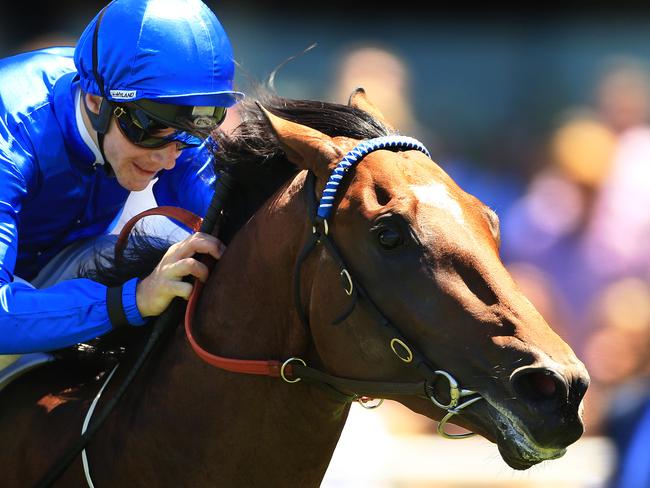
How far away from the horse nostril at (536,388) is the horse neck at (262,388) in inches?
23.9

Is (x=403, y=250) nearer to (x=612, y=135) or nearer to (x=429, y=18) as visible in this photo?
(x=612, y=135)

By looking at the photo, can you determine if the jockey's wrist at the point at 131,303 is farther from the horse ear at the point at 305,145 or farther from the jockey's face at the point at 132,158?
the horse ear at the point at 305,145

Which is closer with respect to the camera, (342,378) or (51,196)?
(342,378)

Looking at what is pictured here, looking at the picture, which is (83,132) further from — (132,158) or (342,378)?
(342,378)

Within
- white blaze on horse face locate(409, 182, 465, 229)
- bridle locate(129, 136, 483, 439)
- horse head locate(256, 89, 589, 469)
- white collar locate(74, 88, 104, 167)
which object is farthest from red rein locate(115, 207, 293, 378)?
white blaze on horse face locate(409, 182, 465, 229)

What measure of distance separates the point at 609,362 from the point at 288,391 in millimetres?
4811

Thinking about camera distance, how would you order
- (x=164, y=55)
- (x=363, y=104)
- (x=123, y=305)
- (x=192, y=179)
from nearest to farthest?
(x=123, y=305) → (x=164, y=55) → (x=363, y=104) → (x=192, y=179)

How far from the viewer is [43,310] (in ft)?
9.18

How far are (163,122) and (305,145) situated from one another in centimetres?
52

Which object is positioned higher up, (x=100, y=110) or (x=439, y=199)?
(x=439, y=199)

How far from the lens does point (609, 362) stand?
7.04 m

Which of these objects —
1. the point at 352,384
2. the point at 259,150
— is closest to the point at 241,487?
the point at 352,384

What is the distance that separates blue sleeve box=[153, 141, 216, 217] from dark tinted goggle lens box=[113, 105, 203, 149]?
45cm

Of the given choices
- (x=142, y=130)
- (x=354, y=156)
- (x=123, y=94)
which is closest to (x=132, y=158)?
(x=142, y=130)
